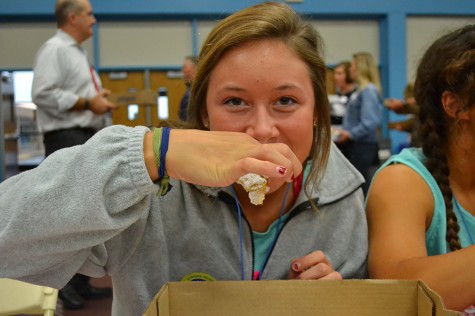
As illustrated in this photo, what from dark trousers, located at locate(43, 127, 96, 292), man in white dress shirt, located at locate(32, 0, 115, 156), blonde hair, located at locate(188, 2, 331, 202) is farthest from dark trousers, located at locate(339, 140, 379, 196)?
blonde hair, located at locate(188, 2, 331, 202)

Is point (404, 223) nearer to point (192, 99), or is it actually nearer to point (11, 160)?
point (192, 99)

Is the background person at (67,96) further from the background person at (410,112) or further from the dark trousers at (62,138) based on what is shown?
the background person at (410,112)

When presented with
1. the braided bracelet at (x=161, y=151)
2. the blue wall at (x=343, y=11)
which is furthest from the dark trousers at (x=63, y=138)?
the blue wall at (x=343, y=11)

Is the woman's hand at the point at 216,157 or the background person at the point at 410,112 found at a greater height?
the woman's hand at the point at 216,157

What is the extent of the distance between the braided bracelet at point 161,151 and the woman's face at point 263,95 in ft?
0.63

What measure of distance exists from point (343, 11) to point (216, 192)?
23.4 ft

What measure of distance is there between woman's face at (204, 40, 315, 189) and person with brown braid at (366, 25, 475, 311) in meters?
0.28

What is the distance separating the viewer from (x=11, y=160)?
6727 mm

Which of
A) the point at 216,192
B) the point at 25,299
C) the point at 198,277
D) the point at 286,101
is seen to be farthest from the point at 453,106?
the point at 25,299

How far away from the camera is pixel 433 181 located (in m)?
1.22

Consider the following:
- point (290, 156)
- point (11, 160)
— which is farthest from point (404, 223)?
point (11, 160)

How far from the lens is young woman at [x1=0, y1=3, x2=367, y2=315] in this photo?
0.81 metres

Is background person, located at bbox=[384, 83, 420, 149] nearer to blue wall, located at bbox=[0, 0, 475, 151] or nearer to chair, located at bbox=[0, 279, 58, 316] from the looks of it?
chair, located at bbox=[0, 279, 58, 316]

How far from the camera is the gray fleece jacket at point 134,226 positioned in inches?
31.8
